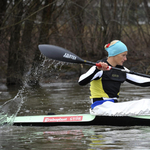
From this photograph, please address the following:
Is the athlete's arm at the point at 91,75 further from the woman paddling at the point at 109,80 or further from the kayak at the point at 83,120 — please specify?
the kayak at the point at 83,120

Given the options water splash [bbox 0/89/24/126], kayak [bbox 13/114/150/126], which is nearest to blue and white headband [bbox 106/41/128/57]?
kayak [bbox 13/114/150/126]

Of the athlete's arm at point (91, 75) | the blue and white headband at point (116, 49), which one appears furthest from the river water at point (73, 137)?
the blue and white headband at point (116, 49)

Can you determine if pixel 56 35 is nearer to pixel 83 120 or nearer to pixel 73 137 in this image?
pixel 83 120

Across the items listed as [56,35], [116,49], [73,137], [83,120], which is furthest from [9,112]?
[56,35]

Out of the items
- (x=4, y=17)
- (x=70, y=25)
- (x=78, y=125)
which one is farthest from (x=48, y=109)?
(x=70, y=25)

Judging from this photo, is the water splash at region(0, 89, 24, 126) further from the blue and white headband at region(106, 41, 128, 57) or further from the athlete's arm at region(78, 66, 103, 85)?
the blue and white headband at region(106, 41, 128, 57)

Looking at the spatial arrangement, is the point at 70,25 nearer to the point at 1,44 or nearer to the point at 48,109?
the point at 1,44

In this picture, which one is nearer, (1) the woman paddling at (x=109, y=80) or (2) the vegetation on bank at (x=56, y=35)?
(1) the woman paddling at (x=109, y=80)

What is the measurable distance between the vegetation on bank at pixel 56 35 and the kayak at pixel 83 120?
418cm

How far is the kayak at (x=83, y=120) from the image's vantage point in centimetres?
489

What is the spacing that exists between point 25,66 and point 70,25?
3.40 meters

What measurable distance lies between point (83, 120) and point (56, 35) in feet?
25.3

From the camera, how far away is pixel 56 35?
40.9 ft

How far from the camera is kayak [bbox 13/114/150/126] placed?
4887 millimetres
